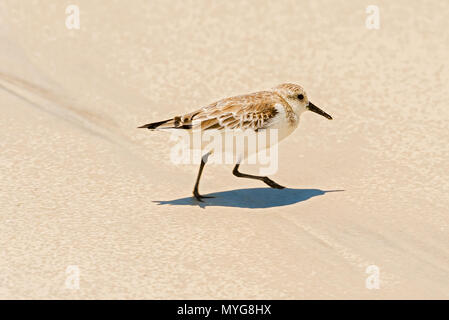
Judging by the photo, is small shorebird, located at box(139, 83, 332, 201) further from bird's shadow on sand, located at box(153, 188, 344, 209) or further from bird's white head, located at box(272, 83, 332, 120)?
bird's shadow on sand, located at box(153, 188, 344, 209)

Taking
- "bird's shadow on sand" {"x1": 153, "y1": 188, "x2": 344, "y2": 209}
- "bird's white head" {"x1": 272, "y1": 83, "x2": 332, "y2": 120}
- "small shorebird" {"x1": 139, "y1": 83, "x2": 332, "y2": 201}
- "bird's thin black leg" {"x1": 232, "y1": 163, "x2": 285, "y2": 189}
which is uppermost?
"bird's white head" {"x1": 272, "y1": 83, "x2": 332, "y2": 120}

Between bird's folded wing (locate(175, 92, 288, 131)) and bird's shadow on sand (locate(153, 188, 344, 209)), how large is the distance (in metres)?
0.73

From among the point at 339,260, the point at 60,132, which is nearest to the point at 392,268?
the point at 339,260

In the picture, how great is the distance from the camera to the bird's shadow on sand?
24.1 feet

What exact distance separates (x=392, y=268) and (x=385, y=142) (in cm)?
299

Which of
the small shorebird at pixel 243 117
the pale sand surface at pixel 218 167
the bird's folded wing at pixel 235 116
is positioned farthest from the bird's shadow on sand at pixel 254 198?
the bird's folded wing at pixel 235 116

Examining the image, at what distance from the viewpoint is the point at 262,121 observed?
711 centimetres

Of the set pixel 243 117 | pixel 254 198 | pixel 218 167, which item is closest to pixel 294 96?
pixel 243 117

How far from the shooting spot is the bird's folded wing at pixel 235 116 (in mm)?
7074

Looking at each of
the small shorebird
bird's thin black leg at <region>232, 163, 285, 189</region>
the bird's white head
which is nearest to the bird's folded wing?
the small shorebird

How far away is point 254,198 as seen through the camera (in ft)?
24.9

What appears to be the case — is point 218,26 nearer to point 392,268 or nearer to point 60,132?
point 60,132

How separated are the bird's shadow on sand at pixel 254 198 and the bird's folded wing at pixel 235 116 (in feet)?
2.41

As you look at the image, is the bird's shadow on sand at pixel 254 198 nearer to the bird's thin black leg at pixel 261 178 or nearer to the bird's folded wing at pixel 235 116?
the bird's thin black leg at pixel 261 178
